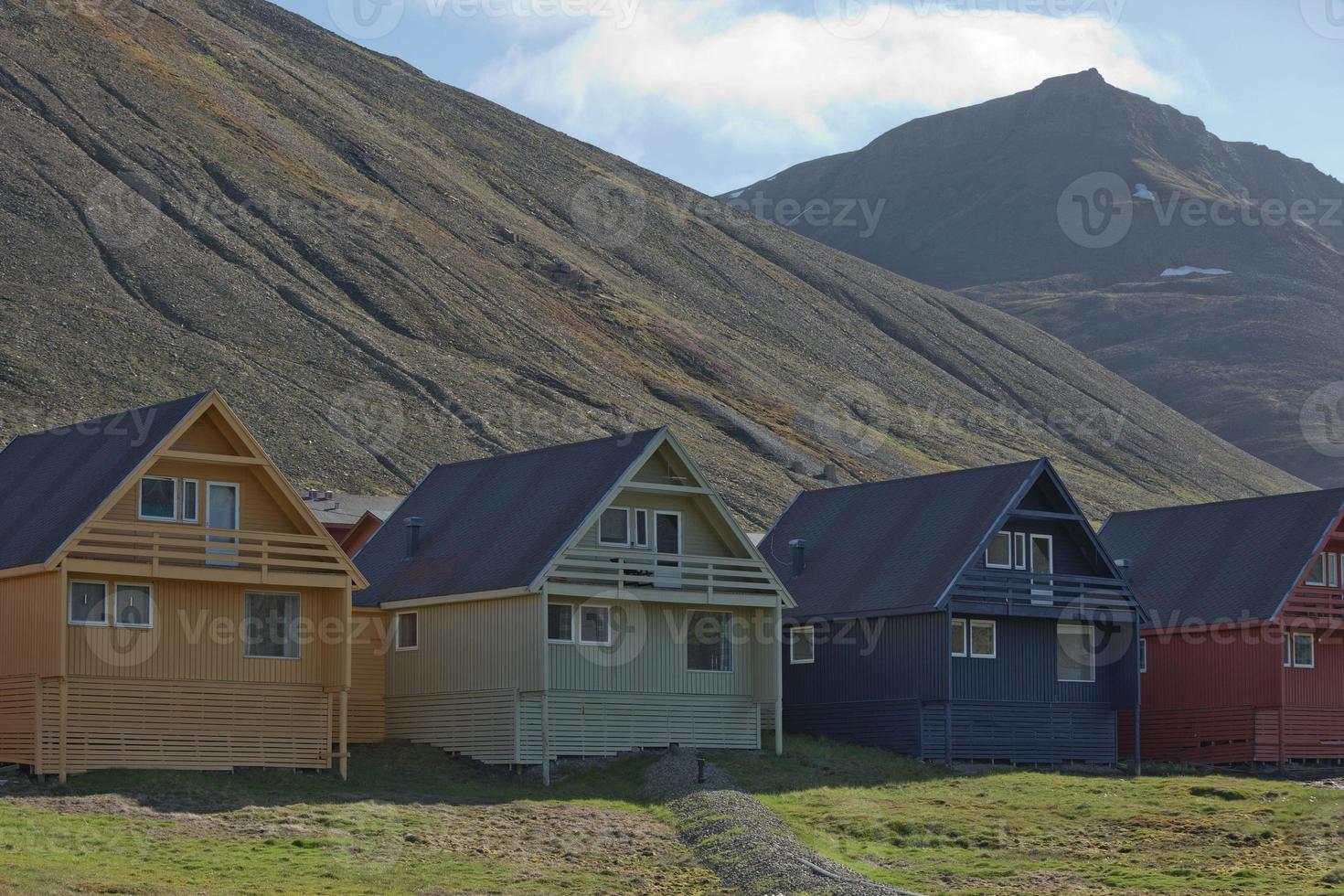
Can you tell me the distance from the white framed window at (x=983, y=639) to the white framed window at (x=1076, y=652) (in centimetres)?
251

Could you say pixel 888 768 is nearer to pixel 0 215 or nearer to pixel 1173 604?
pixel 1173 604

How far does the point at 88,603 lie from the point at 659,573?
14082 mm

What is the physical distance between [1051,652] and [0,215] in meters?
96.4

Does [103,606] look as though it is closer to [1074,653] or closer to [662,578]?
[662,578]

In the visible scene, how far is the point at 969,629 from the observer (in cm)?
5172

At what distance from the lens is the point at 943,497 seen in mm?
54219

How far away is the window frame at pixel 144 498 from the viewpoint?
40.7m

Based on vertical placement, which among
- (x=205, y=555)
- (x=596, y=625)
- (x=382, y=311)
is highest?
(x=382, y=311)

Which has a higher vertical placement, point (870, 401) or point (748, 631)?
point (870, 401)

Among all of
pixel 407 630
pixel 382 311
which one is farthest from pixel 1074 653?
pixel 382 311

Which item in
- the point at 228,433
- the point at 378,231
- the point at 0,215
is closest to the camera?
the point at 228,433

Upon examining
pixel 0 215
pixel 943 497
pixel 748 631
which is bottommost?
pixel 748 631

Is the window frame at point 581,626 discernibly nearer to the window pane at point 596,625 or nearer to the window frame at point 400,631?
the window pane at point 596,625

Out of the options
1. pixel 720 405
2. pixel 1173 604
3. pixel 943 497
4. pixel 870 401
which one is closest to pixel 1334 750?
pixel 1173 604
